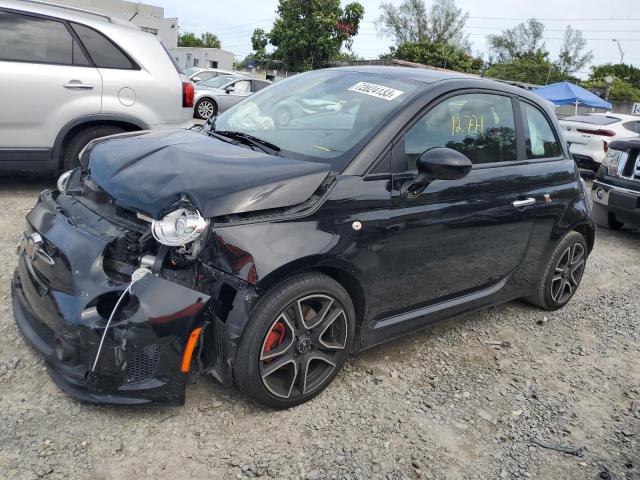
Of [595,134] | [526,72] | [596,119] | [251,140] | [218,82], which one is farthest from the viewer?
[526,72]

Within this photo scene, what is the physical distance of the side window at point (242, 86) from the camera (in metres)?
15.3

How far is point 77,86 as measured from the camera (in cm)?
534

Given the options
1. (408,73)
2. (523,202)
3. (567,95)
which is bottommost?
(523,202)

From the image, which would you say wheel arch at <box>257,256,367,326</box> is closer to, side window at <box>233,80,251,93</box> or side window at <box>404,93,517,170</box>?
side window at <box>404,93,517,170</box>

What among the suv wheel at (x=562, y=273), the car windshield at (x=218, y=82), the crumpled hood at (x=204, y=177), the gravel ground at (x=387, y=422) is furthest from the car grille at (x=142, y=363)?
the car windshield at (x=218, y=82)

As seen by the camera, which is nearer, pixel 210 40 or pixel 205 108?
pixel 205 108

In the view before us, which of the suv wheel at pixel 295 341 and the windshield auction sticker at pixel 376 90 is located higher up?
the windshield auction sticker at pixel 376 90

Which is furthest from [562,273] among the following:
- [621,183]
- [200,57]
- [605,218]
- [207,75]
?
[200,57]

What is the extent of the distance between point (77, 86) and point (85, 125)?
38 centimetres

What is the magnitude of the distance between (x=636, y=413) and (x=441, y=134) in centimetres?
194

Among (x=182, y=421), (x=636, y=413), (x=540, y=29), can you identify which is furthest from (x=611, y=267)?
(x=540, y=29)

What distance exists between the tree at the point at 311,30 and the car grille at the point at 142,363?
115 feet

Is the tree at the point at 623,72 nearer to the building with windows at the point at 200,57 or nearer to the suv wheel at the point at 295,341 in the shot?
the building with windows at the point at 200,57

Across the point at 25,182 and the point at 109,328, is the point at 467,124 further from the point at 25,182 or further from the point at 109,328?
the point at 25,182
